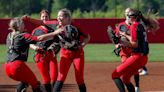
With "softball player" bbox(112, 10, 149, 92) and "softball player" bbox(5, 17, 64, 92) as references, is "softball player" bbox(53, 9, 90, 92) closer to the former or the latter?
"softball player" bbox(5, 17, 64, 92)

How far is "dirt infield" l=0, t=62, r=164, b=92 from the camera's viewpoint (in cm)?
1290

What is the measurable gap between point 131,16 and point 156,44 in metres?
24.5

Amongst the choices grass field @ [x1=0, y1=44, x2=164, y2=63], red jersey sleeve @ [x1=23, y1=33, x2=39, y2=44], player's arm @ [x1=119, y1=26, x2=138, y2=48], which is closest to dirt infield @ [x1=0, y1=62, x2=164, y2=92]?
player's arm @ [x1=119, y1=26, x2=138, y2=48]

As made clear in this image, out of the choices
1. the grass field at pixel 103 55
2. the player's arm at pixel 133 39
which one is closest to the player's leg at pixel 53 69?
the player's arm at pixel 133 39

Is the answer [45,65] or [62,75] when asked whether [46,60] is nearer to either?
[45,65]

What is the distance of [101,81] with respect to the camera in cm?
1457

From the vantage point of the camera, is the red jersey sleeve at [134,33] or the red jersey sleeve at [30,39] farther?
the red jersey sleeve at [134,33]

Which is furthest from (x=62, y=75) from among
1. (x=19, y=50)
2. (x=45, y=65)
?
(x=19, y=50)

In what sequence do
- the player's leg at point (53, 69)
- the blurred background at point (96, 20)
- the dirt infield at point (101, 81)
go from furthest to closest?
the blurred background at point (96, 20), the dirt infield at point (101, 81), the player's leg at point (53, 69)

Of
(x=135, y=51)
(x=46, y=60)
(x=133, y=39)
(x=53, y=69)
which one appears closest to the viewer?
(x=133, y=39)

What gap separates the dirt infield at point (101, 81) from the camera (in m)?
12.9

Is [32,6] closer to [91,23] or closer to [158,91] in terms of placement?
[91,23]

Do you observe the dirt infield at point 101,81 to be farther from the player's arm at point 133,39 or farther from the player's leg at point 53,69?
the player's arm at point 133,39

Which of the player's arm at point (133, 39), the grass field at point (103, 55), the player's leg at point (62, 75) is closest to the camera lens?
the player's arm at point (133, 39)
